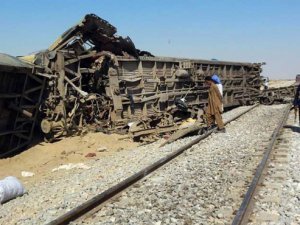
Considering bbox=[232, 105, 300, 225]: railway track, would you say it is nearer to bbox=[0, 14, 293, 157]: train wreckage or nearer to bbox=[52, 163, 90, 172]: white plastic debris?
bbox=[52, 163, 90, 172]: white plastic debris

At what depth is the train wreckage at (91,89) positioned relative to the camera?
13336 millimetres

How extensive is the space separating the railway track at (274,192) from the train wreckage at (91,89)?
576 cm

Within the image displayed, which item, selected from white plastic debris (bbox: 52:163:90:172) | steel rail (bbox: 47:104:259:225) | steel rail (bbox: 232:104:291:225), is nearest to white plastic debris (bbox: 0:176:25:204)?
steel rail (bbox: 47:104:259:225)

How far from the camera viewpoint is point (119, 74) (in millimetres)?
16469

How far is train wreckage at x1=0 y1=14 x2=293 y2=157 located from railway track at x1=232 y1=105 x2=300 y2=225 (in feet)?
18.9

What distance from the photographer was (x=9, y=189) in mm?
7844

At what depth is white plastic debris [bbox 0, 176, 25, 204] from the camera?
7.71m

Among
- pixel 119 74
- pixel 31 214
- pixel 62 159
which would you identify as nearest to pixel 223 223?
pixel 31 214

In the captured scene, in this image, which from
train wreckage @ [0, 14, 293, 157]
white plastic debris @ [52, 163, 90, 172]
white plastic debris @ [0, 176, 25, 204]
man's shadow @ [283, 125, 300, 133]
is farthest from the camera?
man's shadow @ [283, 125, 300, 133]

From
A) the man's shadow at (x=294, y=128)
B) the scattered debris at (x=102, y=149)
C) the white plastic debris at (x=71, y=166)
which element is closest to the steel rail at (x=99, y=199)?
the white plastic debris at (x=71, y=166)

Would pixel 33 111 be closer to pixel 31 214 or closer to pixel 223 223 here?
pixel 31 214

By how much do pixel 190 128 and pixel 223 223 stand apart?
29.1 ft

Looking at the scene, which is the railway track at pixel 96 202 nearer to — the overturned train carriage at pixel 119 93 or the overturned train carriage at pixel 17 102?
the overturned train carriage at pixel 17 102

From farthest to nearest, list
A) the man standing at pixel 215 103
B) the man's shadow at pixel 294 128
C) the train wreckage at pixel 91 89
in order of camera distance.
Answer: the man standing at pixel 215 103 → the man's shadow at pixel 294 128 → the train wreckage at pixel 91 89
